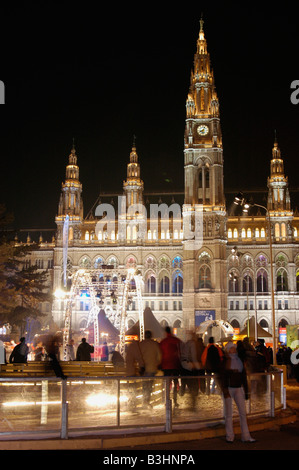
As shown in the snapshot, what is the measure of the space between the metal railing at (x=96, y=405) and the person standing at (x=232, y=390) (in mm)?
470

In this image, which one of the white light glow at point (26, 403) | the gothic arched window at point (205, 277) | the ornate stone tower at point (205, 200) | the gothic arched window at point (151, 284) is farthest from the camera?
the gothic arched window at point (151, 284)

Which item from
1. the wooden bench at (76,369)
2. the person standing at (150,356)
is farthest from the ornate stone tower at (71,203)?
the person standing at (150,356)

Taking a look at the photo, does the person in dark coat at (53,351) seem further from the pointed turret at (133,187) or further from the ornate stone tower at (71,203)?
the pointed turret at (133,187)

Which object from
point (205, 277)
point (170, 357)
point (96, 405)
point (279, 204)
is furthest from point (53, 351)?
point (279, 204)

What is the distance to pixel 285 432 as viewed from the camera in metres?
14.3

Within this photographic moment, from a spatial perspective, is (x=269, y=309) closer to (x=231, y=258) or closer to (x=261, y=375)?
(x=231, y=258)

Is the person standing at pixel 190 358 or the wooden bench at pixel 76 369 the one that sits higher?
the person standing at pixel 190 358

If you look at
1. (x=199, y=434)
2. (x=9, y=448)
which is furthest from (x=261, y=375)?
(x=9, y=448)

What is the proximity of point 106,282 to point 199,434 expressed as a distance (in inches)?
1362

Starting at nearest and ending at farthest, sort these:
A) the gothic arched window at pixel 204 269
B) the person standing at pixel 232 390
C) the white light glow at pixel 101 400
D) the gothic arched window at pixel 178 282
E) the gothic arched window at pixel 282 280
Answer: the white light glow at pixel 101 400 < the person standing at pixel 232 390 < the gothic arched window at pixel 204 269 < the gothic arched window at pixel 282 280 < the gothic arched window at pixel 178 282

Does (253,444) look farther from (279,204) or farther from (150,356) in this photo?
(279,204)

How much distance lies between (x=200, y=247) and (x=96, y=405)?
66510 mm

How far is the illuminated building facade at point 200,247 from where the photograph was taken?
78.2m

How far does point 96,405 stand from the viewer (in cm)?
1240
